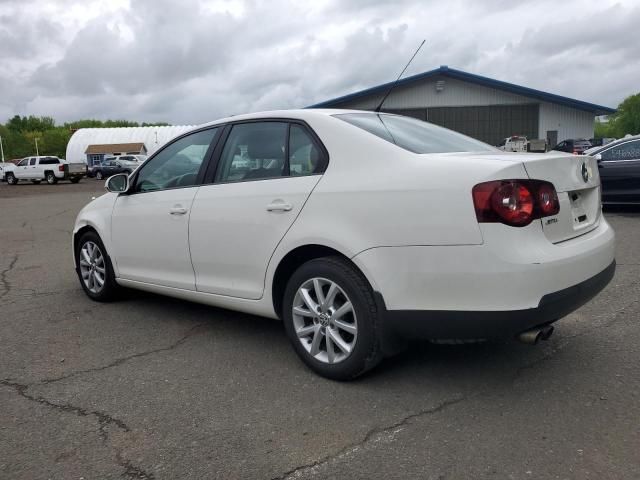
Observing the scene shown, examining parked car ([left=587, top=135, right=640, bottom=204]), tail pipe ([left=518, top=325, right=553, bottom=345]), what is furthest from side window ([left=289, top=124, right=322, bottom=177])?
parked car ([left=587, top=135, right=640, bottom=204])

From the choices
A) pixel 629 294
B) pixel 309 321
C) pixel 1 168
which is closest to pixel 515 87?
pixel 629 294

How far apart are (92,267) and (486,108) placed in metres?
30.3

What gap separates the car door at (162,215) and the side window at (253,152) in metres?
0.23

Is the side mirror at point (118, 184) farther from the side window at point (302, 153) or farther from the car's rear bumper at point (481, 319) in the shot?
the car's rear bumper at point (481, 319)

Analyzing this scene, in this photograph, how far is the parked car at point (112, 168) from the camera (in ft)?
128

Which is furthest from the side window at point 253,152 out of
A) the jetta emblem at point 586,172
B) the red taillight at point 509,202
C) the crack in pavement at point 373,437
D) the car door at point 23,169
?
the car door at point 23,169

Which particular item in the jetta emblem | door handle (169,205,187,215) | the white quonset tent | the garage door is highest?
the white quonset tent

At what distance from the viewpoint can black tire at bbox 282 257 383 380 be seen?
126 inches

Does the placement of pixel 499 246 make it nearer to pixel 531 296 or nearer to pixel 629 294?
pixel 531 296

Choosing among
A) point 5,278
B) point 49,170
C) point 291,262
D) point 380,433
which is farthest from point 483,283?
point 49,170

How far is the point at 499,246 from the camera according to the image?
2.83 meters

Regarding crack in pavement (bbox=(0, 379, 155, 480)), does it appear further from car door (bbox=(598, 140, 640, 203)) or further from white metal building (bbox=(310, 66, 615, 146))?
white metal building (bbox=(310, 66, 615, 146))

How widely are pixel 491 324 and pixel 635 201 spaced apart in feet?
31.8

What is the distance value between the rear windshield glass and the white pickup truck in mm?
36676
